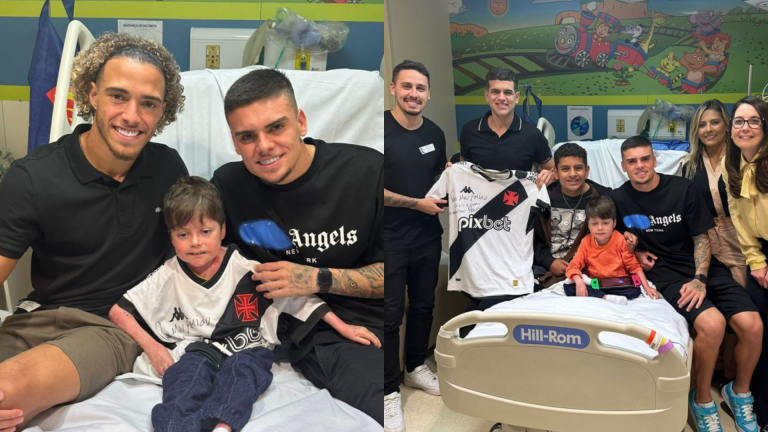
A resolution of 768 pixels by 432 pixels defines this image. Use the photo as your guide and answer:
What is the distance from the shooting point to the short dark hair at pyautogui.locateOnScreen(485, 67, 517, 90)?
2.36 meters

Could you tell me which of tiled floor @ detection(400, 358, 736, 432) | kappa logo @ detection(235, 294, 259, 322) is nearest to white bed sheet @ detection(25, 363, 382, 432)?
kappa logo @ detection(235, 294, 259, 322)

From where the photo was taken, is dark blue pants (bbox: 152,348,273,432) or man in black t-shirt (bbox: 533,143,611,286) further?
man in black t-shirt (bbox: 533,143,611,286)

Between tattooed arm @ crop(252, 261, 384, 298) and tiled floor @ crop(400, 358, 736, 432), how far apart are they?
4.19ft

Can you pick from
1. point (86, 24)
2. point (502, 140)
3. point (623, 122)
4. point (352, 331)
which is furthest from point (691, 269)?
point (86, 24)

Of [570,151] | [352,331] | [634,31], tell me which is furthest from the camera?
[570,151]

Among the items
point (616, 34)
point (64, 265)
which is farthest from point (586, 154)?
point (64, 265)

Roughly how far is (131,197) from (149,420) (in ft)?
1.43

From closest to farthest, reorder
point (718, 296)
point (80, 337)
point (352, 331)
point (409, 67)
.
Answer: point (80, 337) → point (352, 331) → point (409, 67) → point (718, 296)

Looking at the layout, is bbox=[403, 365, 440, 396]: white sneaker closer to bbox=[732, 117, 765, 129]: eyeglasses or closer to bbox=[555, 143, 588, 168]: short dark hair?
bbox=[555, 143, 588, 168]: short dark hair

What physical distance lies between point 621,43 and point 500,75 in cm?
47

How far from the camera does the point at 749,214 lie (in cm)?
244

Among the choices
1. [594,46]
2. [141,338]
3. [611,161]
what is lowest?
[141,338]

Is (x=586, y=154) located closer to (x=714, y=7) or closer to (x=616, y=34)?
(x=616, y=34)

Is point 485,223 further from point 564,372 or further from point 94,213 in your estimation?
point 94,213
